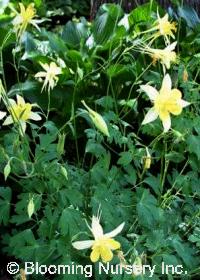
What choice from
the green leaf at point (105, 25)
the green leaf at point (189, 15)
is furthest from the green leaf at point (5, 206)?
the green leaf at point (189, 15)

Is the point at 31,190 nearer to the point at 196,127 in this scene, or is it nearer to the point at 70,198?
the point at 70,198

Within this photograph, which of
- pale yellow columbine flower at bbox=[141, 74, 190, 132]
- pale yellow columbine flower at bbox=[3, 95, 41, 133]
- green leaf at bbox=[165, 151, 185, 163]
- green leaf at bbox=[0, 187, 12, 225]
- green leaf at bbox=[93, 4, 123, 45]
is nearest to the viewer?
pale yellow columbine flower at bbox=[141, 74, 190, 132]

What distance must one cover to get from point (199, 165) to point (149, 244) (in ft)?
1.70

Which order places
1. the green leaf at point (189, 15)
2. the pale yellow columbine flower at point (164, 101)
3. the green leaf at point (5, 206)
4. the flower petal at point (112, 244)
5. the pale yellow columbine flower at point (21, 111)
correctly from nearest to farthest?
the flower petal at point (112, 244)
the pale yellow columbine flower at point (164, 101)
the pale yellow columbine flower at point (21, 111)
the green leaf at point (5, 206)
the green leaf at point (189, 15)

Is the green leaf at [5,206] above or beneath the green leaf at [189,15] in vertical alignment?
beneath

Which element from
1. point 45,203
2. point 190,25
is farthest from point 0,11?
point 45,203

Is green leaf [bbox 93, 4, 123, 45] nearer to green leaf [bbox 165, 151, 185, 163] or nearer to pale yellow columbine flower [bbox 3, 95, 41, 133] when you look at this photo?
green leaf [bbox 165, 151, 185, 163]

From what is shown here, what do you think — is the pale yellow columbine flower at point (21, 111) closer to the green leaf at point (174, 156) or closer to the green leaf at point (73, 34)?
the green leaf at point (174, 156)

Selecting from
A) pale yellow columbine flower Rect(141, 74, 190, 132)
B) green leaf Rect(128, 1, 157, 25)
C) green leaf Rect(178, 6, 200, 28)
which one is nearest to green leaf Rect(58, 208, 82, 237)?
pale yellow columbine flower Rect(141, 74, 190, 132)

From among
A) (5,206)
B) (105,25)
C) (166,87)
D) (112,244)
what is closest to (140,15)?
(105,25)

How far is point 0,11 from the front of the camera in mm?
2957

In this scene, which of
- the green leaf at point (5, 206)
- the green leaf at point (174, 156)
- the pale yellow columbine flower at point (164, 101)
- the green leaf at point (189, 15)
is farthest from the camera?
the green leaf at point (189, 15)

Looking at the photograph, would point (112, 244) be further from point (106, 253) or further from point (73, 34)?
point (73, 34)

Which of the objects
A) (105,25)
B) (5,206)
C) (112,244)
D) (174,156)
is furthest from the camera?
(105,25)
